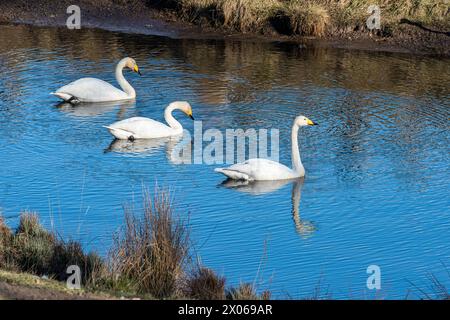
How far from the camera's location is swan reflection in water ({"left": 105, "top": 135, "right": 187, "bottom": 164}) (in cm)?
1759

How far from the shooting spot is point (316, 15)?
2644cm

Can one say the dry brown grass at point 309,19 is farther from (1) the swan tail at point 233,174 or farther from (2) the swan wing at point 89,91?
(1) the swan tail at point 233,174

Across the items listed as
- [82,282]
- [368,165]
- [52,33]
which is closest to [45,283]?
Result: [82,282]

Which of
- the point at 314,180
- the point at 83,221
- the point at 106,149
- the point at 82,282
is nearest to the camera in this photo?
the point at 82,282

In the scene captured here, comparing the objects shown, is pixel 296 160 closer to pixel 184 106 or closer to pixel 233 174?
pixel 233 174

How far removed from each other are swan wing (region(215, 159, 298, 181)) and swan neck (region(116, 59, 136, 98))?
6079mm

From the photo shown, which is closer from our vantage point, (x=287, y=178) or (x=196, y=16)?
(x=287, y=178)

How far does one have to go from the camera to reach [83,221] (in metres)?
13.7

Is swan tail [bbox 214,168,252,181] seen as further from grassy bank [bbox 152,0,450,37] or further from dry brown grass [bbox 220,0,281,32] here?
dry brown grass [bbox 220,0,281,32]

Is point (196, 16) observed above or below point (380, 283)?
above

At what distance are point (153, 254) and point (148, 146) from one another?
7106 millimetres

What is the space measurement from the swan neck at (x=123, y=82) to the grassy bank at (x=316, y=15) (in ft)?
18.3
